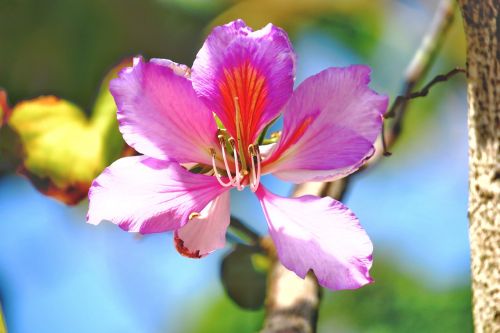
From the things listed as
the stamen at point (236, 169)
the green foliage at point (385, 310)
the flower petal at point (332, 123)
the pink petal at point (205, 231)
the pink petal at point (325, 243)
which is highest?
the flower petal at point (332, 123)

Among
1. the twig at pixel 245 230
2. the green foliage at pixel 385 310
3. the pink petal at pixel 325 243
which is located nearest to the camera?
the pink petal at pixel 325 243

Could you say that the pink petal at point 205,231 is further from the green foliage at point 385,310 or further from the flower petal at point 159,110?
the green foliage at point 385,310

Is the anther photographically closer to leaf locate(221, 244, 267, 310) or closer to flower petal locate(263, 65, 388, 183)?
flower petal locate(263, 65, 388, 183)

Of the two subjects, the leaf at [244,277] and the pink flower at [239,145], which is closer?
the pink flower at [239,145]

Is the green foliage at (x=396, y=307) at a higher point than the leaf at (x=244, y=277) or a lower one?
lower

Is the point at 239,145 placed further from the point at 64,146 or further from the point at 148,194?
the point at 64,146

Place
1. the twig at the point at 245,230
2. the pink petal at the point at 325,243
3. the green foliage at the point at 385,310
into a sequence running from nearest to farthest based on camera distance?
the pink petal at the point at 325,243 < the twig at the point at 245,230 < the green foliage at the point at 385,310

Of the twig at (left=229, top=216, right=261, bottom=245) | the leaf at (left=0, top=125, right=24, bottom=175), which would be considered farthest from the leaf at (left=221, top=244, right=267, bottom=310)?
the leaf at (left=0, top=125, right=24, bottom=175)

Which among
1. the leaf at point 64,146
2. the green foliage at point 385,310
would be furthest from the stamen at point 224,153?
the green foliage at point 385,310
